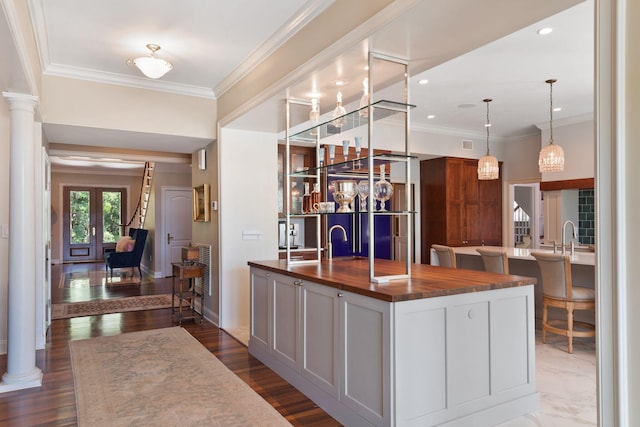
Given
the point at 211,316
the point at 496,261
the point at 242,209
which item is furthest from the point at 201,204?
the point at 496,261

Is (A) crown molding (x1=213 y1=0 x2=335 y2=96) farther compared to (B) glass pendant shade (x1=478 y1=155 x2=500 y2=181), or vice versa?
(B) glass pendant shade (x1=478 y1=155 x2=500 y2=181)

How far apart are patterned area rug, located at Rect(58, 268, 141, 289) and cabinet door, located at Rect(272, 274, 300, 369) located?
19.4 feet

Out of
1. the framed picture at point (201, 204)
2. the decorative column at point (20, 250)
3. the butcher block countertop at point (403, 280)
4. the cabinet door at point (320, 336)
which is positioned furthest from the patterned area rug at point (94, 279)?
the cabinet door at point (320, 336)

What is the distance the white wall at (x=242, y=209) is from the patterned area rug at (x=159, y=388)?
2.68 feet

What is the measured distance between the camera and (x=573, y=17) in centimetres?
327

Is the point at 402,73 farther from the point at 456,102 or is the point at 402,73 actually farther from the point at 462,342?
the point at 456,102

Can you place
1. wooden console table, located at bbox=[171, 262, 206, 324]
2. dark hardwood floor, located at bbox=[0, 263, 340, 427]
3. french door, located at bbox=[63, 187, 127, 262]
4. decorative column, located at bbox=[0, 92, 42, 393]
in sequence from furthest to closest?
french door, located at bbox=[63, 187, 127, 262]
wooden console table, located at bbox=[171, 262, 206, 324]
decorative column, located at bbox=[0, 92, 42, 393]
dark hardwood floor, located at bbox=[0, 263, 340, 427]

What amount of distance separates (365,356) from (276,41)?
2.64 meters

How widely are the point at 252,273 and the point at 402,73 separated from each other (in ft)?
7.06

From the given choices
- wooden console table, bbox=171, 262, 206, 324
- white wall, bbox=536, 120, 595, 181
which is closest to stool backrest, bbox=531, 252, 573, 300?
white wall, bbox=536, 120, 595, 181

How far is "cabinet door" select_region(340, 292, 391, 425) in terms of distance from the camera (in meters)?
2.30

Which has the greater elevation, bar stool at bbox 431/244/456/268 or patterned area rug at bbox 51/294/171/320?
bar stool at bbox 431/244/456/268

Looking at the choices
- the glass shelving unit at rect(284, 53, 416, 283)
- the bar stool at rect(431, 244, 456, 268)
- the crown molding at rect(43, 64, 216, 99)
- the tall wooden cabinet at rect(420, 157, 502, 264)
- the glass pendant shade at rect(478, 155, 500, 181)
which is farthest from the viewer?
the tall wooden cabinet at rect(420, 157, 502, 264)

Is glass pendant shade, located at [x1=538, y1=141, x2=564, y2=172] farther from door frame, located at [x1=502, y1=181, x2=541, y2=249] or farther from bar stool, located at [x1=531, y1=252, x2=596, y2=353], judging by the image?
door frame, located at [x1=502, y1=181, x2=541, y2=249]
